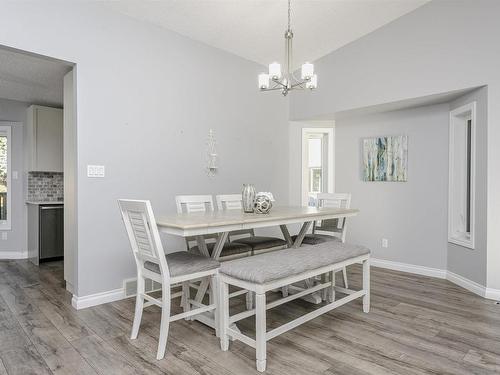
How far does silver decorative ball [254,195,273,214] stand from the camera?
2.99 metres

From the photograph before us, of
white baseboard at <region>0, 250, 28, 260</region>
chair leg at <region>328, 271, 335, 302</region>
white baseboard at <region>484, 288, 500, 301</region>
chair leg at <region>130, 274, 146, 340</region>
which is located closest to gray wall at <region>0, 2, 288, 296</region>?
chair leg at <region>130, 274, 146, 340</region>

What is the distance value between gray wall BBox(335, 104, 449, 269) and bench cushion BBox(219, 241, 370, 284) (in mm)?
1760

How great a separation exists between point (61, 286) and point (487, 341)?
396cm

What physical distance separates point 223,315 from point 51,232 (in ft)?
12.2

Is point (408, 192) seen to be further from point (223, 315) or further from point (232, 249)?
point (223, 315)

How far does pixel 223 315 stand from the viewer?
2.32 m

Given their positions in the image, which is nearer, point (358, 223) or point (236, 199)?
point (236, 199)

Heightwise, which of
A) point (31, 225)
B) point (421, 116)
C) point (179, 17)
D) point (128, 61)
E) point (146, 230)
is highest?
point (179, 17)

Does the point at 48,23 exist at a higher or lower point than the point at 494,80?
higher

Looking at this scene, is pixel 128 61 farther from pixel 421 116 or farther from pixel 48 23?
pixel 421 116

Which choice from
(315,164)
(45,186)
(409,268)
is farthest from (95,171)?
(409,268)

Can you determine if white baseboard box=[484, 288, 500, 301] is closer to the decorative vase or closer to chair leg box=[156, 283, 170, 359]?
the decorative vase

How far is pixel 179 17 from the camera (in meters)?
3.61

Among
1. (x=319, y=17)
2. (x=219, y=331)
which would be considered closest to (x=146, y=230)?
(x=219, y=331)
